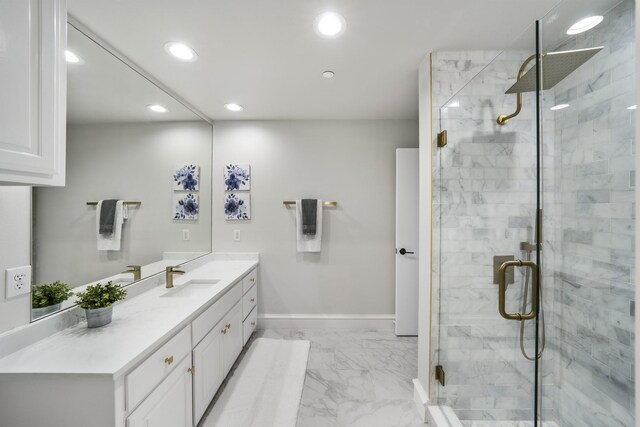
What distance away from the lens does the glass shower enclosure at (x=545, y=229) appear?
108 cm

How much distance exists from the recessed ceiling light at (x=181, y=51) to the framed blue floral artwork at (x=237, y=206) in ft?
4.70

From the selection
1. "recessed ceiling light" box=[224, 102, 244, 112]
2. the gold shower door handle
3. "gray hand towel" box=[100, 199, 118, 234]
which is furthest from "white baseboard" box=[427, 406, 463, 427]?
"recessed ceiling light" box=[224, 102, 244, 112]

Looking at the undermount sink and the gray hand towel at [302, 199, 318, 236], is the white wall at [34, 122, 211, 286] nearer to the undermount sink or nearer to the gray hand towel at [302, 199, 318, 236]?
the undermount sink

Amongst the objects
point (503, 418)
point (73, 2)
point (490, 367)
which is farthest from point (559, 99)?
point (73, 2)

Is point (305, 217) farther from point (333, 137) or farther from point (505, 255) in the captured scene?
point (505, 255)

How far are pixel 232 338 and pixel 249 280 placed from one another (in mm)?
611

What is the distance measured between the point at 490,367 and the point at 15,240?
96.2 inches

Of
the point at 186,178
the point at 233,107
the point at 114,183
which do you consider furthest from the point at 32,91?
the point at 233,107

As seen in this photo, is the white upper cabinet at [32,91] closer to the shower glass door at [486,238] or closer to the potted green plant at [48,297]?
the potted green plant at [48,297]

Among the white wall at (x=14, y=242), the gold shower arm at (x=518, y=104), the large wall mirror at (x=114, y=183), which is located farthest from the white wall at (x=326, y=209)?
the white wall at (x=14, y=242)

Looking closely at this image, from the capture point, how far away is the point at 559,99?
1.19 meters

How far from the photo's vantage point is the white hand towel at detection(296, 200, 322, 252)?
9.33 ft

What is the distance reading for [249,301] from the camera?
2.57 m

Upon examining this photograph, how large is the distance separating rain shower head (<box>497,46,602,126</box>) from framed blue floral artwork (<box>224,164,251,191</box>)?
2.44m
